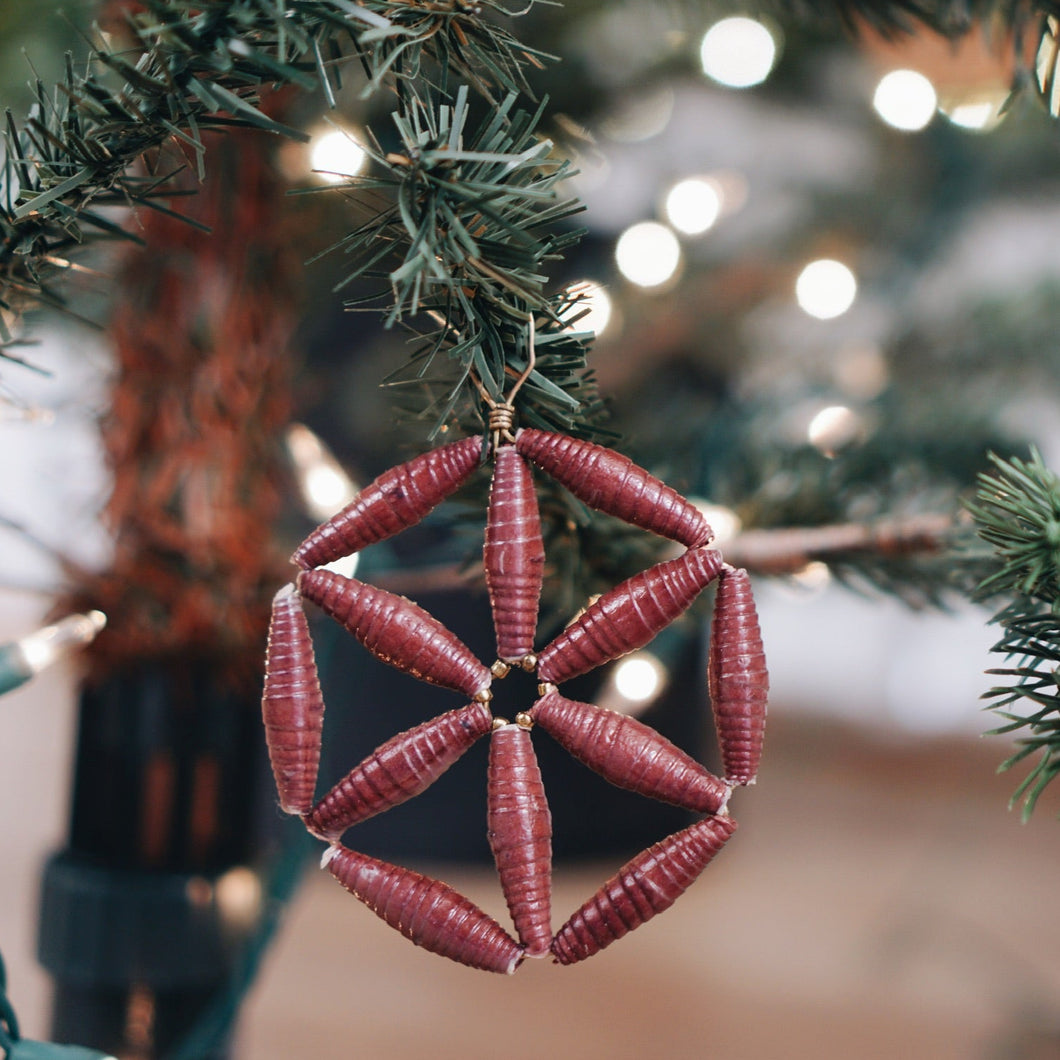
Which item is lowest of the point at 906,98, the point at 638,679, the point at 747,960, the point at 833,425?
the point at 747,960

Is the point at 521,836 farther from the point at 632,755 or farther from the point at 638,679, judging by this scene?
the point at 638,679

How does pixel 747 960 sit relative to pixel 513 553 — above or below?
below

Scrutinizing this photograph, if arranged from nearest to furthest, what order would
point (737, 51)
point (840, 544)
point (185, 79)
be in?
point (185, 79)
point (840, 544)
point (737, 51)

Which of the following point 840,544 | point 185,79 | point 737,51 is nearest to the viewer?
point 185,79

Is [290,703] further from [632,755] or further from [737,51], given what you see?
[737,51]

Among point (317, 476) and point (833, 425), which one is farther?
point (833, 425)

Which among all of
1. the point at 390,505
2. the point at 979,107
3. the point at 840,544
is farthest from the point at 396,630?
the point at 979,107

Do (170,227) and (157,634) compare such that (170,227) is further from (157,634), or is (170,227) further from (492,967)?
(492,967)
